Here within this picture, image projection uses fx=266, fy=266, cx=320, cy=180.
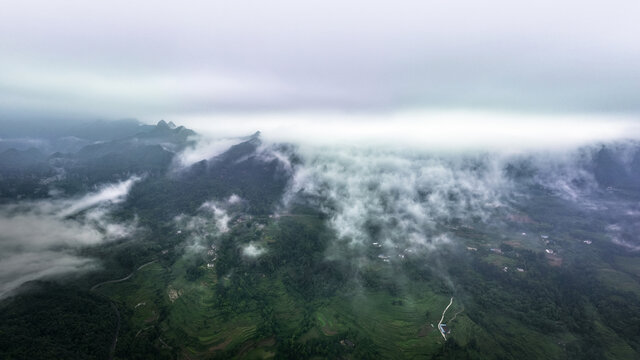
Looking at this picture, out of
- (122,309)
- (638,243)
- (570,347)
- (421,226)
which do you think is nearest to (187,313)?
(122,309)

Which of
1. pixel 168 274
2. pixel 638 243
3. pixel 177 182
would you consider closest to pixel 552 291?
pixel 638 243

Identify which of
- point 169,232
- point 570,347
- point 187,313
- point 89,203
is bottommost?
point 570,347

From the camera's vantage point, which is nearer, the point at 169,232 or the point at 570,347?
the point at 570,347

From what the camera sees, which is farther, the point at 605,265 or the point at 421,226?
the point at 421,226

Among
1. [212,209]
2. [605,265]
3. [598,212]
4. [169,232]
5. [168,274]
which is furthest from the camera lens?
[598,212]

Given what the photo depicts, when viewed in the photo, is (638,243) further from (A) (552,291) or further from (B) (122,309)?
(B) (122,309)

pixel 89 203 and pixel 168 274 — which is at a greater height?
pixel 89 203

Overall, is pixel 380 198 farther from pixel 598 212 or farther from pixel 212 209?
pixel 598 212

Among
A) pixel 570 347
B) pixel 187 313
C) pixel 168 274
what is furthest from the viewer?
pixel 168 274

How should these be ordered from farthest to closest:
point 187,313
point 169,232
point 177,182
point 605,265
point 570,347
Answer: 1. point 177,182
2. point 169,232
3. point 605,265
4. point 187,313
5. point 570,347
